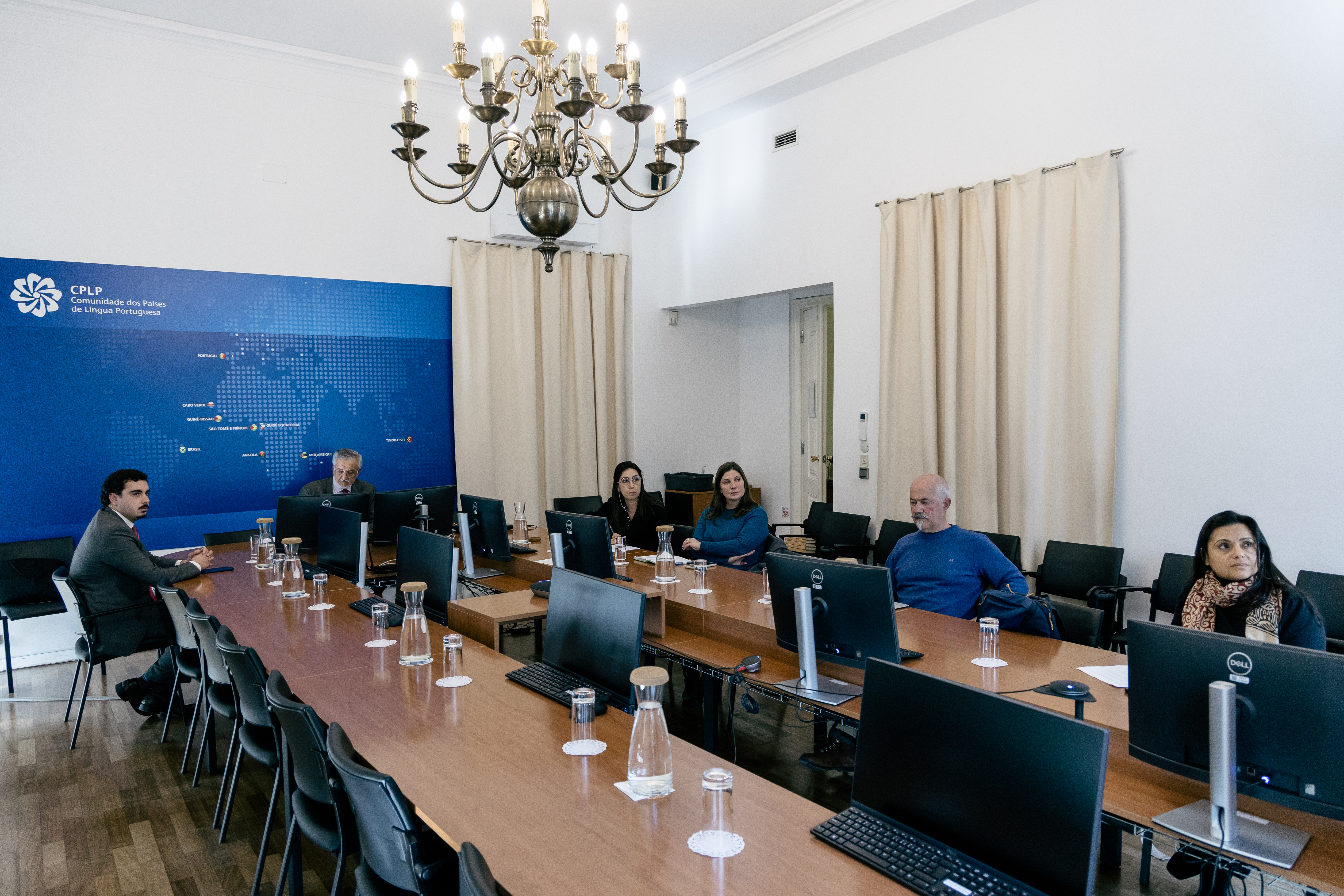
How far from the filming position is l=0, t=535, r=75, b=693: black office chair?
5.12 meters

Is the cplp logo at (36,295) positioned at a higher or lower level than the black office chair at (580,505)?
higher

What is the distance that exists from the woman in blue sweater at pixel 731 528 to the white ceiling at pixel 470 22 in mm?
2964

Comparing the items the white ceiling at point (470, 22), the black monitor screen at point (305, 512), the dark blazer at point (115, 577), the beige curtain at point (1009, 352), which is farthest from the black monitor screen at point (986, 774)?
the white ceiling at point (470, 22)

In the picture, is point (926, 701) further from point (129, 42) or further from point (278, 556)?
point (129, 42)

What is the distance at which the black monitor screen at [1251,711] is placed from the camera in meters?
1.66

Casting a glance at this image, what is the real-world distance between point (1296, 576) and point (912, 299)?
270 centimetres

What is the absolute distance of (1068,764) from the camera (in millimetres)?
1402

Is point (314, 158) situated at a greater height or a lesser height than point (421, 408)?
greater

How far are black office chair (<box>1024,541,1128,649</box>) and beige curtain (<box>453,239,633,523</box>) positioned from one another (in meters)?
4.14

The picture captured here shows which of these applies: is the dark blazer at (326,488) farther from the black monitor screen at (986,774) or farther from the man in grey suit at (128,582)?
the black monitor screen at (986,774)

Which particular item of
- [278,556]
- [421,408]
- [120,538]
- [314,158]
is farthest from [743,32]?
[120,538]

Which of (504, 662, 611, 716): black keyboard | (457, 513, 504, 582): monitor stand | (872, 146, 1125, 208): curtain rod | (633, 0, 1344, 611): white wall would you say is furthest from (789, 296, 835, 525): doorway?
(504, 662, 611, 716): black keyboard

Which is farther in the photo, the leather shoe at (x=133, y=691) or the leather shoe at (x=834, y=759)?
the leather shoe at (x=133, y=691)

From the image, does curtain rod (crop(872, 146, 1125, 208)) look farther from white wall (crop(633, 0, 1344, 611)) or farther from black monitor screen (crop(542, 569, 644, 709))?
black monitor screen (crop(542, 569, 644, 709))
